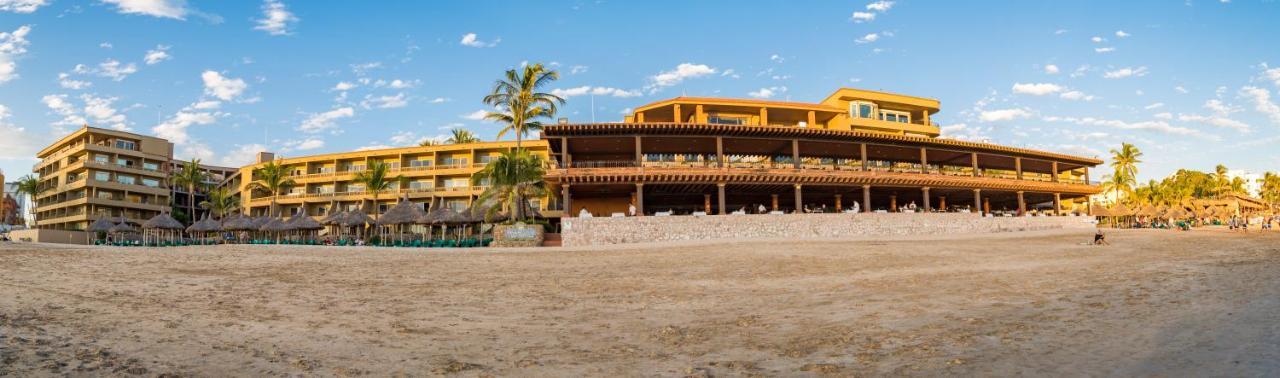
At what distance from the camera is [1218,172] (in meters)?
99.1

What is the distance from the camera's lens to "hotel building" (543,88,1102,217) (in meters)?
37.8

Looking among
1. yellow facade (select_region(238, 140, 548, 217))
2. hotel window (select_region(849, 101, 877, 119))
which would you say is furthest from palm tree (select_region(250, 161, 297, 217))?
hotel window (select_region(849, 101, 877, 119))

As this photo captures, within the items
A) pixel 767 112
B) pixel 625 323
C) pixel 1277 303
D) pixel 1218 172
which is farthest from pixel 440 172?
pixel 1218 172

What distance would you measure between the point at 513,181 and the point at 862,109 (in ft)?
105

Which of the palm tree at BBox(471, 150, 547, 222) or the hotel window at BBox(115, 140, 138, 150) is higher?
the hotel window at BBox(115, 140, 138, 150)

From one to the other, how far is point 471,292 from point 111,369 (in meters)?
7.53

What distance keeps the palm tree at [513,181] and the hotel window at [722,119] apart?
15463 mm

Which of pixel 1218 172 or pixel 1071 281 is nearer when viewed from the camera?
pixel 1071 281

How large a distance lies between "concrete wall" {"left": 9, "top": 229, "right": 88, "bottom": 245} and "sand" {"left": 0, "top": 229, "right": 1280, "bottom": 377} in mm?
55250

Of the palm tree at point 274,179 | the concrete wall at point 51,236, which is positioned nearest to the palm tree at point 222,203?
the palm tree at point 274,179

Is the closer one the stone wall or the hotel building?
the stone wall

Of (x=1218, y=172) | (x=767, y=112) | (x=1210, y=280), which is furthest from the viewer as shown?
(x=1218, y=172)

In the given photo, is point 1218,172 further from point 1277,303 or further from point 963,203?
point 1277,303

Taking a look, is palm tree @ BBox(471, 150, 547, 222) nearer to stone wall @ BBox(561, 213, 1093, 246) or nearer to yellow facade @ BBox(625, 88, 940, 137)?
stone wall @ BBox(561, 213, 1093, 246)
